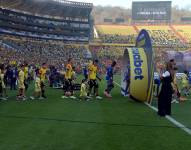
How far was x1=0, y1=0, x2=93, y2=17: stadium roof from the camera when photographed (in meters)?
68.1

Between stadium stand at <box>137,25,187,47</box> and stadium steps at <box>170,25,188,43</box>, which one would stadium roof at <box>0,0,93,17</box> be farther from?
stadium steps at <box>170,25,188,43</box>

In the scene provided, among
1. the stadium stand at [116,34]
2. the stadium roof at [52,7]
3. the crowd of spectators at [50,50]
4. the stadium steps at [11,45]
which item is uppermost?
the stadium roof at [52,7]

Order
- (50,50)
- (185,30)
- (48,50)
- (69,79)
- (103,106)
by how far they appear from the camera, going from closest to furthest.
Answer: (103,106) < (69,79) < (48,50) < (50,50) < (185,30)

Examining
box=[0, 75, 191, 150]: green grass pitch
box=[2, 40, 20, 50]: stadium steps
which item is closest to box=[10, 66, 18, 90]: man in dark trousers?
box=[0, 75, 191, 150]: green grass pitch

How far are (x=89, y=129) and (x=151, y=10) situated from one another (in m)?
84.8

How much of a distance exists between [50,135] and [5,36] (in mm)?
59591

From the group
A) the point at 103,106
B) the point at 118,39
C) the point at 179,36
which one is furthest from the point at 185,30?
the point at 103,106

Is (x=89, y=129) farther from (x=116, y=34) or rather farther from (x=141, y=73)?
(x=116, y=34)

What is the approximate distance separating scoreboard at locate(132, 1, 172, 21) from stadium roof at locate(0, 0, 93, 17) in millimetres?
14788

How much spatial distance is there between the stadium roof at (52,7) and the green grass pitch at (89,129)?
54.0m

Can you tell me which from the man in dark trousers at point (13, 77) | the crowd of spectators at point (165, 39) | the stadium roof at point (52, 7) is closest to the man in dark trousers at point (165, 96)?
the man in dark trousers at point (13, 77)

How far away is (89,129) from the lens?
32.8 feet

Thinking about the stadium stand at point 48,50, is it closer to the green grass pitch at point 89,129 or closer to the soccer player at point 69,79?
the soccer player at point 69,79

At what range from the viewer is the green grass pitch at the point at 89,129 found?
8.12m
